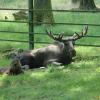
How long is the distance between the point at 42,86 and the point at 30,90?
1.22 ft

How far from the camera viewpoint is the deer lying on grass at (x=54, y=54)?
1175cm

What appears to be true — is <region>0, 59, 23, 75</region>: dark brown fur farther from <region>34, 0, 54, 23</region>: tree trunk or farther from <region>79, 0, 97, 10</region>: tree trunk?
<region>79, 0, 97, 10</region>: tree trunk

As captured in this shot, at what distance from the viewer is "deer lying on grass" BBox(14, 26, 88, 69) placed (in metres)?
11.7

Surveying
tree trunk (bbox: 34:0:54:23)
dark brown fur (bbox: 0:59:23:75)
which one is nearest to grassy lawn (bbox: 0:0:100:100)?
dark brown fur (bbox: 0:59:23:75)

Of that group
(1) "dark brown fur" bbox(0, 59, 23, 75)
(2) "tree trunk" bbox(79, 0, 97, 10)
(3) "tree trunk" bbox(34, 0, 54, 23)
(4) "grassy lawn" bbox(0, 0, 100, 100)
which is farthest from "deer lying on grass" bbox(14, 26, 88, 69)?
(2) "tree trunk" bbox(79, 0, 97, 10)

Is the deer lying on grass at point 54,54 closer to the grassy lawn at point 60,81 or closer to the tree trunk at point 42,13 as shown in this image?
the grassy lawn at point 60,81

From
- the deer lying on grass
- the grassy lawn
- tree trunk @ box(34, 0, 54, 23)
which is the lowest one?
the grassy lawn

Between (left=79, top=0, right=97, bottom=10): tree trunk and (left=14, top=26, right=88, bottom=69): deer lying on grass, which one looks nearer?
(left=14, top=26, right=88, bottom=69): deer lying on grass

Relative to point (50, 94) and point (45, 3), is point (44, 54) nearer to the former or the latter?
point (50, 94)

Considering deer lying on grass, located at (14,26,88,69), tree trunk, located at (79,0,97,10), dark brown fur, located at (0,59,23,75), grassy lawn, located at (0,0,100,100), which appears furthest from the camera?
tree trunk, located at (79,0,97,10)

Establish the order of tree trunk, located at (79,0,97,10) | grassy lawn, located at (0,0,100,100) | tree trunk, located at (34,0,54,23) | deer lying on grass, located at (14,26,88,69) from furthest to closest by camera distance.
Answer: tree trunk, located at (79,0,97,10), tree trunk, located at (34,0,54,23), deer lying on grass, located at (14,26,88,69), grassy lawn, located at (0,0,100,100)

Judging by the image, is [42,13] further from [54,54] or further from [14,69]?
[14,69]

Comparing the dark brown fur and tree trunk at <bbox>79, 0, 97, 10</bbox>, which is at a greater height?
tree trunk at <bbox>79, 0, 97, 10</bbox>

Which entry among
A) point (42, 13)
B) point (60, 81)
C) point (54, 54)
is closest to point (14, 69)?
point (60, 81)
